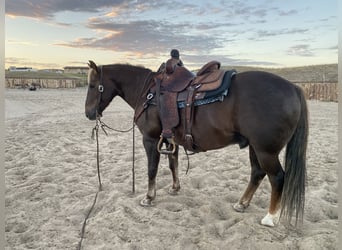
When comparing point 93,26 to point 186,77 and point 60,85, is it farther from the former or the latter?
point 60,85

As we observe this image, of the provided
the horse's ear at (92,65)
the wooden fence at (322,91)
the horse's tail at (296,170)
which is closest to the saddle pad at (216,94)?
the horse's tail at (296,170)

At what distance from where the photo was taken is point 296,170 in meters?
2.60

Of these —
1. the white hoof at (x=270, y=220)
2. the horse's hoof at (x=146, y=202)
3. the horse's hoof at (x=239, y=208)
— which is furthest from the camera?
the horse's hoof at (x=146, y=202)

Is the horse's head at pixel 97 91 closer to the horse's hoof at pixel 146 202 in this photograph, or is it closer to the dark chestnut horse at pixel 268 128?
the dark chestnut horse at pixel 268 128

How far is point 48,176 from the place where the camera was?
415 cm

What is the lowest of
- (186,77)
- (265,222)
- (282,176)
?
(265,222)

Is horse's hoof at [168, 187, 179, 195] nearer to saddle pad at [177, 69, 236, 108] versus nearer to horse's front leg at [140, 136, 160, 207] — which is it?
horse's front leg at [140, 136, 160, 207]

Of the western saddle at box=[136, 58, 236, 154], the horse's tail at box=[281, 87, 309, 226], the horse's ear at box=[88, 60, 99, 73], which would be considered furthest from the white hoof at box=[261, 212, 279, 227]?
the horse's ear at box=[88, 60, 99, 73]

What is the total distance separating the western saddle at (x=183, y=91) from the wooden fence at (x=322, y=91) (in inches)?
732

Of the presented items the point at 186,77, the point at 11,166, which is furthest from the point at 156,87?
the point at 11,166

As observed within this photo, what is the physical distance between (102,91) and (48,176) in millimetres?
1746

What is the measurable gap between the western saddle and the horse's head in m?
0.66

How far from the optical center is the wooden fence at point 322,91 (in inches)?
766

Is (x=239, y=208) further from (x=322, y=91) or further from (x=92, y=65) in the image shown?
(x=322, y=91)
